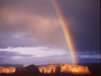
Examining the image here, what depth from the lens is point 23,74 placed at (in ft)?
191

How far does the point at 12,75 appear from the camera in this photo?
2322 inches

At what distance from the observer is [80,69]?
227 ft

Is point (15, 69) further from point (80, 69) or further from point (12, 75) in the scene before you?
point (80, 69)

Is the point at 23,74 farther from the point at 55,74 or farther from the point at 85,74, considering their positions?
the point at 85,74

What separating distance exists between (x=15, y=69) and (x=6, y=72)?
6.71 feet

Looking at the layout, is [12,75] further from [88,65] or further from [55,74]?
[88,65]

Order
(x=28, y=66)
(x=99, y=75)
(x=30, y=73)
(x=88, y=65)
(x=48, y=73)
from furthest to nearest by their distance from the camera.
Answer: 1. (x=88, y=65)
2. (x=48, y=73)
3. (x=28, y=66)
4. (x=30, y=73)
5. (x=99, y=75)

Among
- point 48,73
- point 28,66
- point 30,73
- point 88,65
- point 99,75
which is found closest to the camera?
point 99,75

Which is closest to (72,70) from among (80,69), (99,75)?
(80,69)

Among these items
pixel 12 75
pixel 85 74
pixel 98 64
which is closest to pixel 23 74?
pixel 12 75

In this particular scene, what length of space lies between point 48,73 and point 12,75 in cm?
1037

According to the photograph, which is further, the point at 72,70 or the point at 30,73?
the point at 72,70

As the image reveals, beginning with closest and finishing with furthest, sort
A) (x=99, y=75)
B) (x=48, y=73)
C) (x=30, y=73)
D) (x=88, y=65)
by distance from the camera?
(x=99, y=75), (x=30, y=73), (x=48, y=73), (x=88, y=65)

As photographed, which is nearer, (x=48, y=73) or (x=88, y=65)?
(x=48, y=73)
